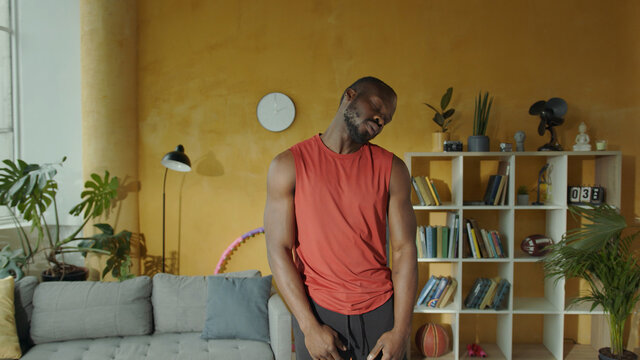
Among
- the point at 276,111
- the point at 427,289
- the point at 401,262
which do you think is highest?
the point at 276,111

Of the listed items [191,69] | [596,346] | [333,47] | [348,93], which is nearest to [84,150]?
[191,69]

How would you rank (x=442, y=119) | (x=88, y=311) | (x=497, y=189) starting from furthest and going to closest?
1. (x=442, y=119)
2. (x=497, y=189)
3. (x=88, y=311)

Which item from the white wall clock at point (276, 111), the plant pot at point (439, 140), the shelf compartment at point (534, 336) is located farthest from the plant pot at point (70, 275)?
the shelf compartment at point (534, 336)

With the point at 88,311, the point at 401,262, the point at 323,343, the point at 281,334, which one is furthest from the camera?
the point at 88,311

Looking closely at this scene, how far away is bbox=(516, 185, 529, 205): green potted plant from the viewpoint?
3492 millimetres

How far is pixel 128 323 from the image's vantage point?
2.98 meters

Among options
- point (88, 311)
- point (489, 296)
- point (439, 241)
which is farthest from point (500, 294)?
point (88, 311)

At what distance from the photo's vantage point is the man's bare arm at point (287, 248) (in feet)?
4.42

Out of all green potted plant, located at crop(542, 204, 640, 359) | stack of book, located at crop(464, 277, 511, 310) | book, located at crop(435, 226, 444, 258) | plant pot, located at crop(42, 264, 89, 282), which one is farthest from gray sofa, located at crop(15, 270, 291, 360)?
green potted plant, located at crop(542, 204, 640, 359)

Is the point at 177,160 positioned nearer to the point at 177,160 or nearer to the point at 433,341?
the point at 177,160

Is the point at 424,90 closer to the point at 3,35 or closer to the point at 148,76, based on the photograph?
the point at 148,76

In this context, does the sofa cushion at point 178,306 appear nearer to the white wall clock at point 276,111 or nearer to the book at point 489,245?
the white wall clock at point 276,111

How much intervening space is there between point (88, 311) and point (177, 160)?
1.13 m

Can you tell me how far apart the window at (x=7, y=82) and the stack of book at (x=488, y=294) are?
12.2 ft
